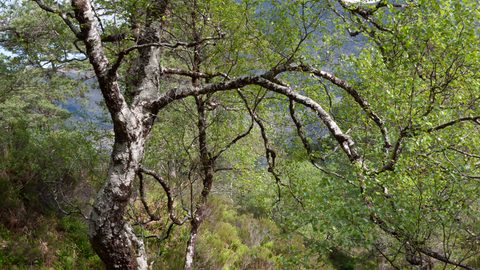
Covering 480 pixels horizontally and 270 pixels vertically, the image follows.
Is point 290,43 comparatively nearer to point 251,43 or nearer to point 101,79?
point 251,43

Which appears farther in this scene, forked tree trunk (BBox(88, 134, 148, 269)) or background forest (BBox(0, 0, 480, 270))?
forked tree trunk (BBox(88, 134, 148, 269))

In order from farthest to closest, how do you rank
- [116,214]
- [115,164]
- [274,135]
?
[274,135]
[115,164]
[116,214]

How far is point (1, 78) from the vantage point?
1307cm

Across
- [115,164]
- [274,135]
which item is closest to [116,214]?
[115,164]

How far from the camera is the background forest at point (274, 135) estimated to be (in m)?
3.13

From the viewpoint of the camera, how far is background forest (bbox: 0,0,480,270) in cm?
313

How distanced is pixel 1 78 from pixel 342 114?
16477 mm

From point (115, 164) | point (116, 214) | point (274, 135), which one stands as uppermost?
point (274, 135)

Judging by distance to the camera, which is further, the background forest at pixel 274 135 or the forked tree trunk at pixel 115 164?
the forked tree trunk at pixel 115 164

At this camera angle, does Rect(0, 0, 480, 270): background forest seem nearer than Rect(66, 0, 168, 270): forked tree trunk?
Yes

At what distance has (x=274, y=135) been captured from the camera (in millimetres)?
6137

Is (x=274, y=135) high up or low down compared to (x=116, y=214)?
up

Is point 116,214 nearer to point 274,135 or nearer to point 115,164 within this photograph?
point 115,164

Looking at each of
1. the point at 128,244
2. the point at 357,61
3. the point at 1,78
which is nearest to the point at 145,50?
the point at 128,244
